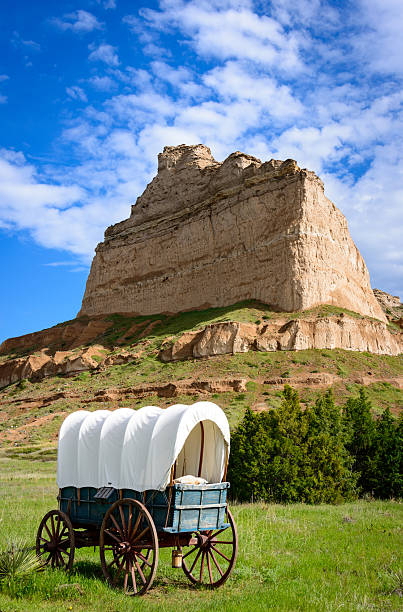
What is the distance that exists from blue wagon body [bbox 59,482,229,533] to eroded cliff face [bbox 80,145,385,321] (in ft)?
145

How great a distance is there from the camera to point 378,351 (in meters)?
51.0

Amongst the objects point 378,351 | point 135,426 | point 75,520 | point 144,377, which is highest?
point 378,351

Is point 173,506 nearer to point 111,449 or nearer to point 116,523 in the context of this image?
point 116,523

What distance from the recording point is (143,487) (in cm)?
872

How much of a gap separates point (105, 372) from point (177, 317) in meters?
13.5

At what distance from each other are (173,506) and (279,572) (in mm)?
2699

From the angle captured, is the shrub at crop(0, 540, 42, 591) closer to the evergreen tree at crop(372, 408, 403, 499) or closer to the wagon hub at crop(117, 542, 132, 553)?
the wagon hub at crop(117, 542, 132, 553)

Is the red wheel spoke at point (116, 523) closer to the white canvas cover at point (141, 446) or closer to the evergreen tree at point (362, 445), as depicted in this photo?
the white canvas cover at point (141, 446)

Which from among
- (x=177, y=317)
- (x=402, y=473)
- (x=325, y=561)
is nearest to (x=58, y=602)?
(x=325, y=561)

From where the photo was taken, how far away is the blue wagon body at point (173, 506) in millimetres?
8531

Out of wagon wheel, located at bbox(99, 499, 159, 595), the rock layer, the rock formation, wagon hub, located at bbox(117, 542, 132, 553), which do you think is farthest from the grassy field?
the rock formation

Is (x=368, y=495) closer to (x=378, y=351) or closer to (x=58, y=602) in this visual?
(x=58, y=602)

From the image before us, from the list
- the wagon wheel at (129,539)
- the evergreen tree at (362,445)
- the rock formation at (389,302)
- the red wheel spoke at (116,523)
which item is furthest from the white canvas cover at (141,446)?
the rock formation at (389,302)

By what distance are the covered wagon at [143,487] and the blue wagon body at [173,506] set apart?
16 millimetres
